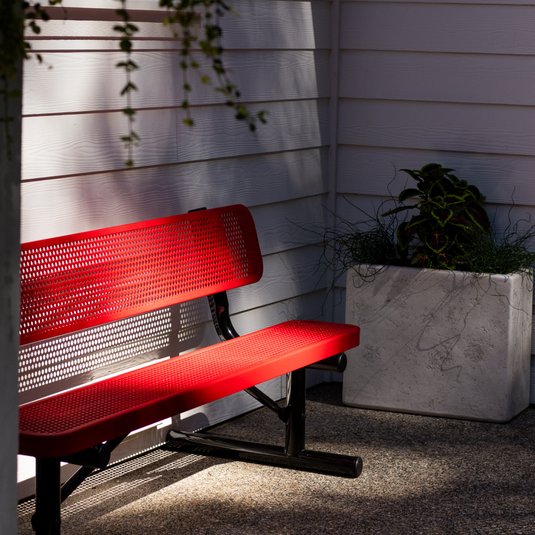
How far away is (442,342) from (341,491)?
3.24 feet

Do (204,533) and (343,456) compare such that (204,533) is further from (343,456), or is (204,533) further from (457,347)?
(457,347)

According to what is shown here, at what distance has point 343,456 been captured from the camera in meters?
3.11

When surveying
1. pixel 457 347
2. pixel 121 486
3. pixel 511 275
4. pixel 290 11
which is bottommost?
pixel 121 486

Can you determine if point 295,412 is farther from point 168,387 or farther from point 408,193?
point 408,193

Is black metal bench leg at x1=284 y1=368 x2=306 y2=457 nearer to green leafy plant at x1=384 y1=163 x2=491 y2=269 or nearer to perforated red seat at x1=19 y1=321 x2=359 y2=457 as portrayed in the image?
perforated red seat at x1=19 y1=321 x2=359 y2=457

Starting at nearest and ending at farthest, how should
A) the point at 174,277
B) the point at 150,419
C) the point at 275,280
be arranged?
the point at 150,419, the point at 174,277, the point at 275,280

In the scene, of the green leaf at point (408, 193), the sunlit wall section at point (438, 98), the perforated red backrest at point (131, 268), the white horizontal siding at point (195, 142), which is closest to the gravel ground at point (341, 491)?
the white horizontal siding at point (195, 142)

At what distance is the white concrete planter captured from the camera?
3.60 meters

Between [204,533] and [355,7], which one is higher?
[355,7]

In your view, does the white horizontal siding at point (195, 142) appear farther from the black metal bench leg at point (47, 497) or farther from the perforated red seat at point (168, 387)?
the black metal bench leg at point (47, 497)

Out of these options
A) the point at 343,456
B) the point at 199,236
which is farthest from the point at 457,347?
the point at 199,236

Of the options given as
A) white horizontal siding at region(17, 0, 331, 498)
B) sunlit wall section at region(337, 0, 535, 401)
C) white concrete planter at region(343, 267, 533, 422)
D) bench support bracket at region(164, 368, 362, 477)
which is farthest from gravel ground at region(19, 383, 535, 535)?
sunlit wall section at region(337, 0, 535, 401)

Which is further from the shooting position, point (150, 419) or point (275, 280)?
point (275, 280)

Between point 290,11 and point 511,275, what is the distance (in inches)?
57.8
